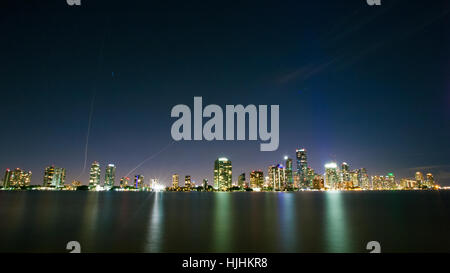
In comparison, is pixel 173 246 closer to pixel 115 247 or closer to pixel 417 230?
pixel 115 247

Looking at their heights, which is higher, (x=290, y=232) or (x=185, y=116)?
(x=185, y=116)

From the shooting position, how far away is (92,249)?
66.6 feet

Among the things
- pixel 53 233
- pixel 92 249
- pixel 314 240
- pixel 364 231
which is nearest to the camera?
pixel 92 249

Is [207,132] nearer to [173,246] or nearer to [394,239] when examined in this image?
[173,246]

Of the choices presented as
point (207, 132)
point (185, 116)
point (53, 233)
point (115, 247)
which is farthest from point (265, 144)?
point (53, 233)
